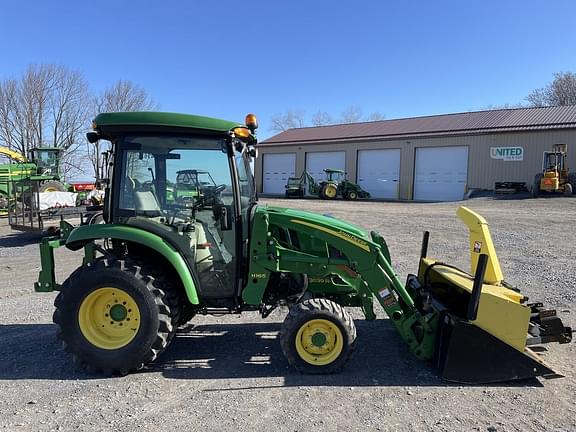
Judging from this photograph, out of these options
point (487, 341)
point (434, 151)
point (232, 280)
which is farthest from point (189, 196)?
point (434, 151)

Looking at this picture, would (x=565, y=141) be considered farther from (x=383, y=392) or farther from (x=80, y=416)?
(x=80, y=416)

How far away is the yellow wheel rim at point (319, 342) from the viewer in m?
3.78

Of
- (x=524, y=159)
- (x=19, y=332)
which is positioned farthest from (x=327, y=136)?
(x=19, y=332)

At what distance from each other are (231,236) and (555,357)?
3.24m

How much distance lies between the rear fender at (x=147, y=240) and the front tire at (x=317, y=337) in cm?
87

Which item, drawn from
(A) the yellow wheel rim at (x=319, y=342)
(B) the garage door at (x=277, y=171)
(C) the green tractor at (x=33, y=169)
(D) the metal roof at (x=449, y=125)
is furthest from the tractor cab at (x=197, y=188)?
(B) the garage door at (x=277, y=171)

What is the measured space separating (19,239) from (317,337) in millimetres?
11548

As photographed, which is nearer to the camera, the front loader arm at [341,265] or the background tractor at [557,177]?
the front loader arm at [341,265]

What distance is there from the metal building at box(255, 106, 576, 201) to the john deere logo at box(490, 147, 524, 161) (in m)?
0.03

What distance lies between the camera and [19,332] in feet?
16.2

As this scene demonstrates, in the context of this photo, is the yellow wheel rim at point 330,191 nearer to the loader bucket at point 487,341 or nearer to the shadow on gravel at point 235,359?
the shadow on gravel at point 235,359

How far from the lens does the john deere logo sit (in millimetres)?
25969

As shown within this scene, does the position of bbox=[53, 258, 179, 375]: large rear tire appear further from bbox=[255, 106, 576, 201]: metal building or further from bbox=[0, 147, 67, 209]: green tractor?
bbox=[255, 106, 576, 201]: metal building

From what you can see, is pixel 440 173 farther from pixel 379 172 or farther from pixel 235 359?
pixel 235 359
